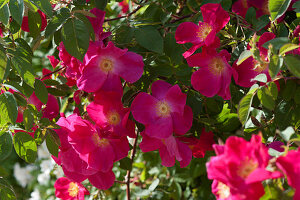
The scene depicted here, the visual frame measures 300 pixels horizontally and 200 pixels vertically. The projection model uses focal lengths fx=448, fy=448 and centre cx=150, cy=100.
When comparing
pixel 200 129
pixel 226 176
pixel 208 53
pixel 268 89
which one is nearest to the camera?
pixel 226 176

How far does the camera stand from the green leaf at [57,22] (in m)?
0.96

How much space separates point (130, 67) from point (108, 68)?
0.05m

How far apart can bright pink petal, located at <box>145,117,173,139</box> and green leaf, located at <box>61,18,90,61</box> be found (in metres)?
0.21

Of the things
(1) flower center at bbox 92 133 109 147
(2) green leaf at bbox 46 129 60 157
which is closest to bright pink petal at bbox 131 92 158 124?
(1) flower center at bbox 92 133 109 147

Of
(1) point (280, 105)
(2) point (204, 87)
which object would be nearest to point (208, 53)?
(2) point (204, 87)

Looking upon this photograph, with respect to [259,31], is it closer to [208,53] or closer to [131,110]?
[208,53]

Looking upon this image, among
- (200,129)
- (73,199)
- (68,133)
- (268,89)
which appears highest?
(268,89)

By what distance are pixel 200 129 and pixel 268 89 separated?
1.07 feet

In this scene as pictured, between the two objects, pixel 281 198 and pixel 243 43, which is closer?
pixel 281 198

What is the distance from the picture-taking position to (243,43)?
1.01 m

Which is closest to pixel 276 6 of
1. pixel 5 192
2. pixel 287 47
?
pixel 287 47

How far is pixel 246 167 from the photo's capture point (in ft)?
2.16

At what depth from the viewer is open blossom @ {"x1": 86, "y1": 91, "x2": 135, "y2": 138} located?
97 cm

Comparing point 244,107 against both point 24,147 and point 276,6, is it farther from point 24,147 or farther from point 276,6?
point 24,147
